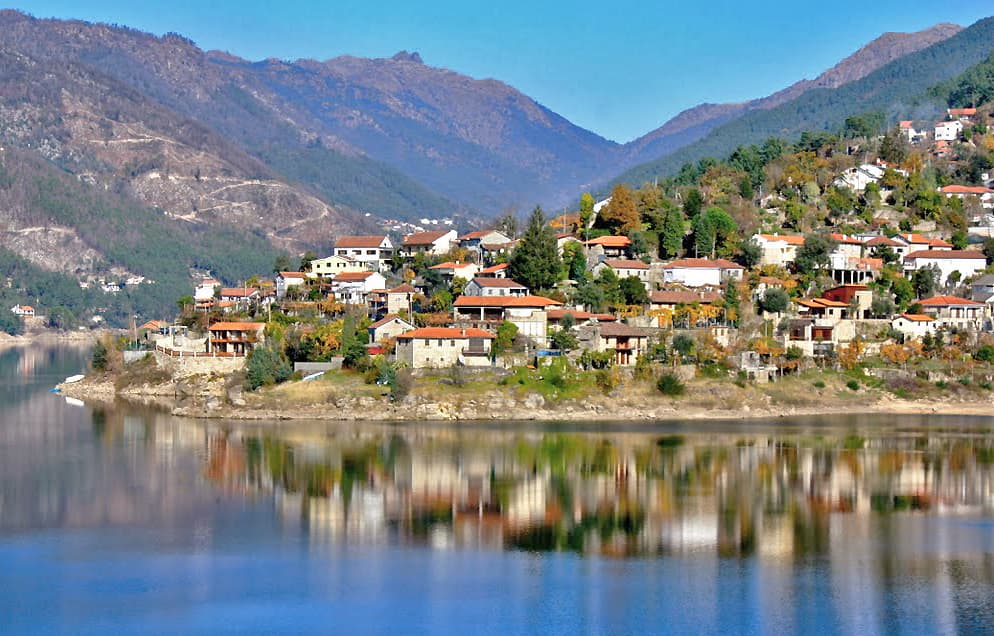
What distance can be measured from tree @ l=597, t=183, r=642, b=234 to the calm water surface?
17952 millimetres

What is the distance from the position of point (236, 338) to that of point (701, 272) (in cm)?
1770

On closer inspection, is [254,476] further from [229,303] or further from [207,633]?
[229,303]

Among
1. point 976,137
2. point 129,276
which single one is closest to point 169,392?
point 976,137

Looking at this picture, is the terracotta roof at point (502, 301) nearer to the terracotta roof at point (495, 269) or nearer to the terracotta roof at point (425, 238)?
the terracotta roof at point (495, 269)

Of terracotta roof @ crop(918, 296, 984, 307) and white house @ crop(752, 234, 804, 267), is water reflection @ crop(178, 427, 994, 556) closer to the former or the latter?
terracotta roof @ crop(918, 296, 984, 307)

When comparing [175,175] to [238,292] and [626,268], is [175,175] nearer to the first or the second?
[238,292]

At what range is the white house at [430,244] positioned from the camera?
58.4 meters

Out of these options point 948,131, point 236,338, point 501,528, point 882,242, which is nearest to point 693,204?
point 882,242

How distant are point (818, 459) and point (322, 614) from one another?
57.0ft

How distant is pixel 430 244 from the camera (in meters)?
58.4

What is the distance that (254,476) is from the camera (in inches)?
1275

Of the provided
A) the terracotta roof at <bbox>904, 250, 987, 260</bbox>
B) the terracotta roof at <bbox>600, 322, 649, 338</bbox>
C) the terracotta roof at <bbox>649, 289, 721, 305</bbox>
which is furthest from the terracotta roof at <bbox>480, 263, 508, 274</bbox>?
the terracotta roof at <bbox>904, 250, 987, 260</bbox>

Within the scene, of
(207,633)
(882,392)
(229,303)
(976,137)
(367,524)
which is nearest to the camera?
(207,633)

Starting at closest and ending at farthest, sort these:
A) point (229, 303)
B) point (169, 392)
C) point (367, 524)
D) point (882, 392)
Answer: point (367, 524) < point (882, 392) < point (169, 392) < point (229, 303)
